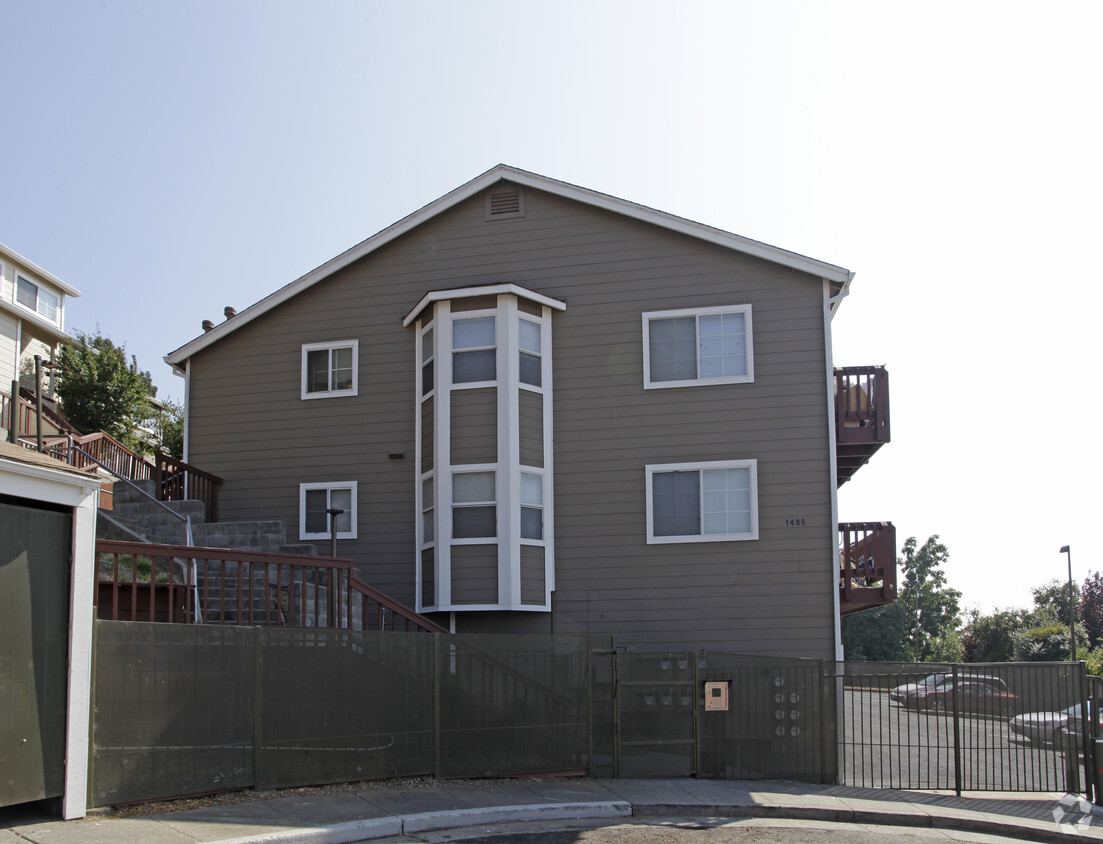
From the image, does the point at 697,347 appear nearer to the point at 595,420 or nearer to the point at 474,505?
the point at 595,420

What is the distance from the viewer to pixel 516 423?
17.3 meters

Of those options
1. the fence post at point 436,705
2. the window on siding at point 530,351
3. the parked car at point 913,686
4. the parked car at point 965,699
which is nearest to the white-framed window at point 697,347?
the window on siding at point 530,351

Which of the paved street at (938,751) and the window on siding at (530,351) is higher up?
the window on siding at (530,351)

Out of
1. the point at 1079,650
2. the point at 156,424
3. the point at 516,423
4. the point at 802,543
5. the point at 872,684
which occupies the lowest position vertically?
the point at 1079,650

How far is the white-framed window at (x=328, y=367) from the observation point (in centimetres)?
1886

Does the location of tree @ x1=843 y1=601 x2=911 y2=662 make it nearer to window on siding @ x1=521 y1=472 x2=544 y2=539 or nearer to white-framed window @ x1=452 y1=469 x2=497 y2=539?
window on siding @ x1=521 y1=472 x2=544 y2=539

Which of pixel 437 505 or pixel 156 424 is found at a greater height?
pixel 156 424

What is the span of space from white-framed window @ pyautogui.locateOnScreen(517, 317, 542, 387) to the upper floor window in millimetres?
23691

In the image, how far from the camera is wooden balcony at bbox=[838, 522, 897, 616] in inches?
666

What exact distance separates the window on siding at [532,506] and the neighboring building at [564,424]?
0.05m

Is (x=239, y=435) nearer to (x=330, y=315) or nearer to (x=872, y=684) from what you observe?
(x=330, y=315)

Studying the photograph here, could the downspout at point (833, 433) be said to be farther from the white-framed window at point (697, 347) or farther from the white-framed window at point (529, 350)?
the white-framed window at point (529, 350)

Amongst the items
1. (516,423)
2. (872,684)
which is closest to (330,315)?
(516,423)

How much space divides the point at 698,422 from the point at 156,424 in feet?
78.4
